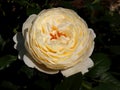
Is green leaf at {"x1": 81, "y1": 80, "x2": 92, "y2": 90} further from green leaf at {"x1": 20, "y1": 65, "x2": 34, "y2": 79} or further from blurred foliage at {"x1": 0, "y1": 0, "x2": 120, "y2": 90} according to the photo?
green leaf at {"x1": 20, "y1": 65, "x2": 34, "y2": 79}

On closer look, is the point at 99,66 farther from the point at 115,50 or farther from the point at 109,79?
the point at 115,50

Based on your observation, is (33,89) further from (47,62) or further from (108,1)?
(108,1)

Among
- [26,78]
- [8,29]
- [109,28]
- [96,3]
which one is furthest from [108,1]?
[26,78]

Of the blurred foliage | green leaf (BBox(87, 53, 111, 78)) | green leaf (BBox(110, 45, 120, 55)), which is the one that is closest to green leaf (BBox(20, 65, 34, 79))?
the blurred foliage

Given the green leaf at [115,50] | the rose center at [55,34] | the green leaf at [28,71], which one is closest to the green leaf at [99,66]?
the green leaf at [115,50]

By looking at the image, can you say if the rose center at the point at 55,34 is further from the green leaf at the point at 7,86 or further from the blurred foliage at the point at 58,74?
the green leaf at the point at 7,86

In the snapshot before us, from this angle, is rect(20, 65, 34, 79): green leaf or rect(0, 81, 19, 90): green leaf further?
rect(0, 81, 19, 90): green leaf

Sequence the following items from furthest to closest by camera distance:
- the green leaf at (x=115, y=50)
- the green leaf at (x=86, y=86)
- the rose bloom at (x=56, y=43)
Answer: the green leaf at (x=115, y=50), the green leaf at (x=86, y=86), the rose bloom at (x=56, y=43)
